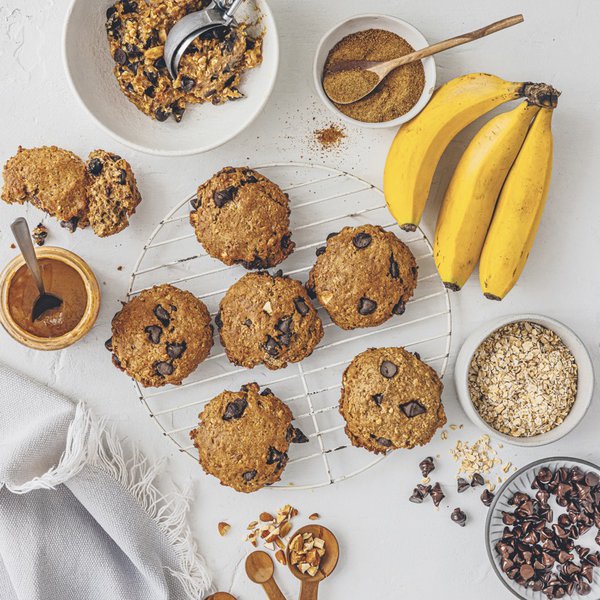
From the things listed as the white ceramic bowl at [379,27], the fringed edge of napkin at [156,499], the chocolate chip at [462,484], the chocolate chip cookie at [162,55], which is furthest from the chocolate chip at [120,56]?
the chocolate chip at [462,484]

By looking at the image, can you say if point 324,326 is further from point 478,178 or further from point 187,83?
point 187,83

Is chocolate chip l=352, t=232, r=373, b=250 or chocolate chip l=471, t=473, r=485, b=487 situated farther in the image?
chocolate chip l=471, t=473, r=485, b=487

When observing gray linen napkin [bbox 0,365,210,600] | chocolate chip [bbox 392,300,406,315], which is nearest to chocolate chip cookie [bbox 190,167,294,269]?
chocolate chip [bbox 392,300,406,315]

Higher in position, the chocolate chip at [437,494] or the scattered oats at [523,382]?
the scattered oats at [523,382]

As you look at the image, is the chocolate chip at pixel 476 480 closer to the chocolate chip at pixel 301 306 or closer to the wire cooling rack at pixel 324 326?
the wire cooling rack at pixel 324 326

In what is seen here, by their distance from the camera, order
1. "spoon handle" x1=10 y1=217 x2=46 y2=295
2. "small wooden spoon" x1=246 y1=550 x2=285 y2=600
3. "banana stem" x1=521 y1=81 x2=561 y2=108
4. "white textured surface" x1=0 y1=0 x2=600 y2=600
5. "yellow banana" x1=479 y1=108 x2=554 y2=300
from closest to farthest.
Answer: "spoon handle" x1=10 y1=217 x2=46 y2=295
"banana stem" x1=521 y1=81 x2=561 y2=108
"yellow banana" x1=479 y1=108 x2=554 y2=300
"white textured surface" x1=0 y1=0 x2=600 y2=600
"small wooden spoon" x1=246 y1=550 x2=285 y2=600

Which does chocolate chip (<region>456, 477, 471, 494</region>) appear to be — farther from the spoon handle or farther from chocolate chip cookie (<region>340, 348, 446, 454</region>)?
the spoon handle

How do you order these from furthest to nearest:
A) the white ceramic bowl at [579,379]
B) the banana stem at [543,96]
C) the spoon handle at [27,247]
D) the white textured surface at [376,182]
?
the white textured surface at [376,182] → the white ceramic bowl at [579,379] → the banana stem at [543,96] → the spoon handle at [27,247]

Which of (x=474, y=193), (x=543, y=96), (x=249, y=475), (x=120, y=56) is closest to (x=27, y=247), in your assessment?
(x=120, y=56)
